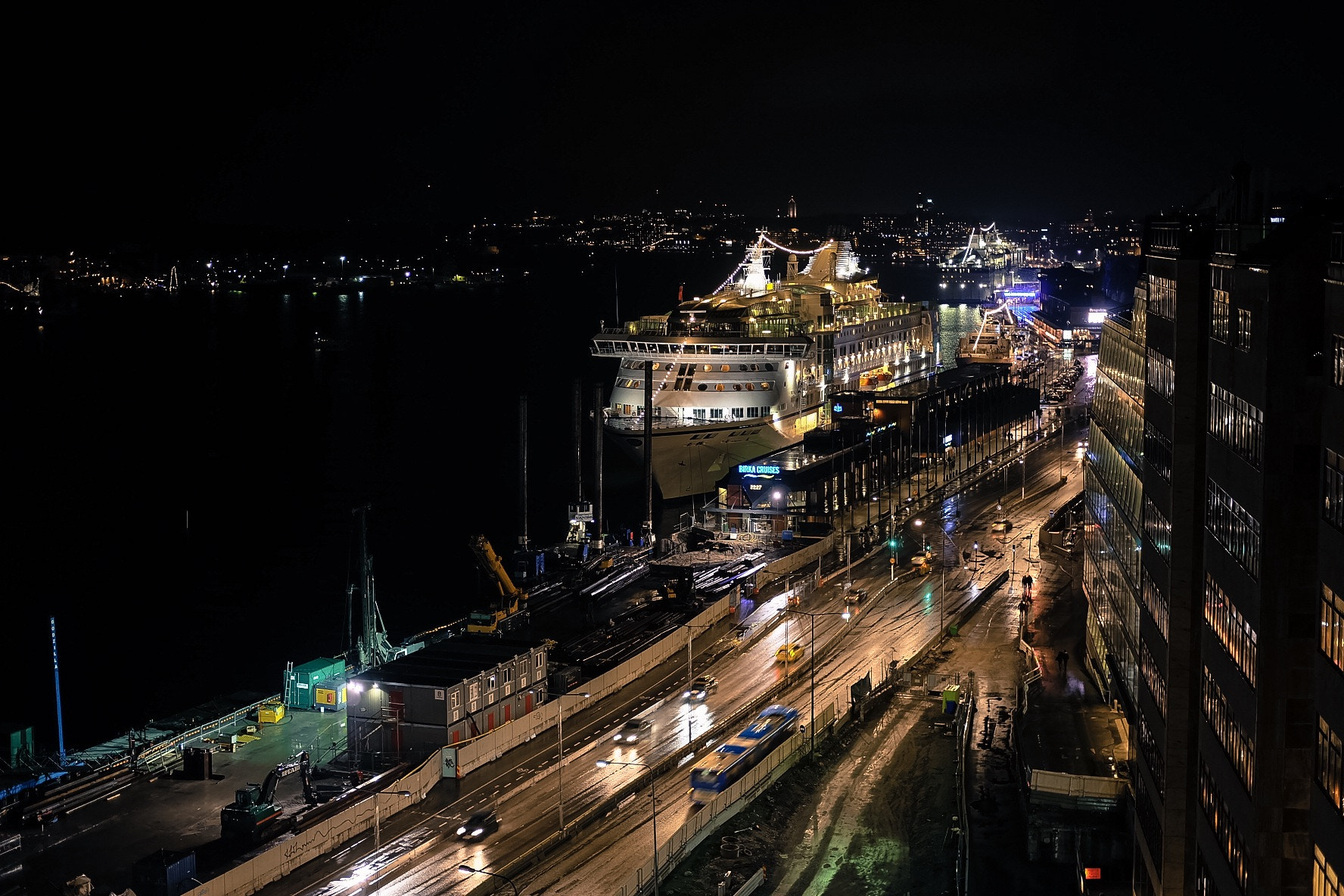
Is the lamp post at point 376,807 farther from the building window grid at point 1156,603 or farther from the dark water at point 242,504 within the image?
the building window grid at point 1156,603

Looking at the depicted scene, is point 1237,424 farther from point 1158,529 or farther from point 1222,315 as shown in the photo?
point 1158,529

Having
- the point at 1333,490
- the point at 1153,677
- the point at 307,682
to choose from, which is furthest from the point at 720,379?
the point at 1333,490

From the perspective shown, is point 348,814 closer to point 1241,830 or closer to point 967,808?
point 967,808

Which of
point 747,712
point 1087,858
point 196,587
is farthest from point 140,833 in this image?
point 196,587

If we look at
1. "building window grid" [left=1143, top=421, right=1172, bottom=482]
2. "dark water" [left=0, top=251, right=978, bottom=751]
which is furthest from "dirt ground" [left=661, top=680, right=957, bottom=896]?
"dark water" [left=0, top=251, right=978, bottom=751]

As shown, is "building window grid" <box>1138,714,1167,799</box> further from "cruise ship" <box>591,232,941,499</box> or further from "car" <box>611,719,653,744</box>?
"cruise ship" <box>591,232,941,499</box>
